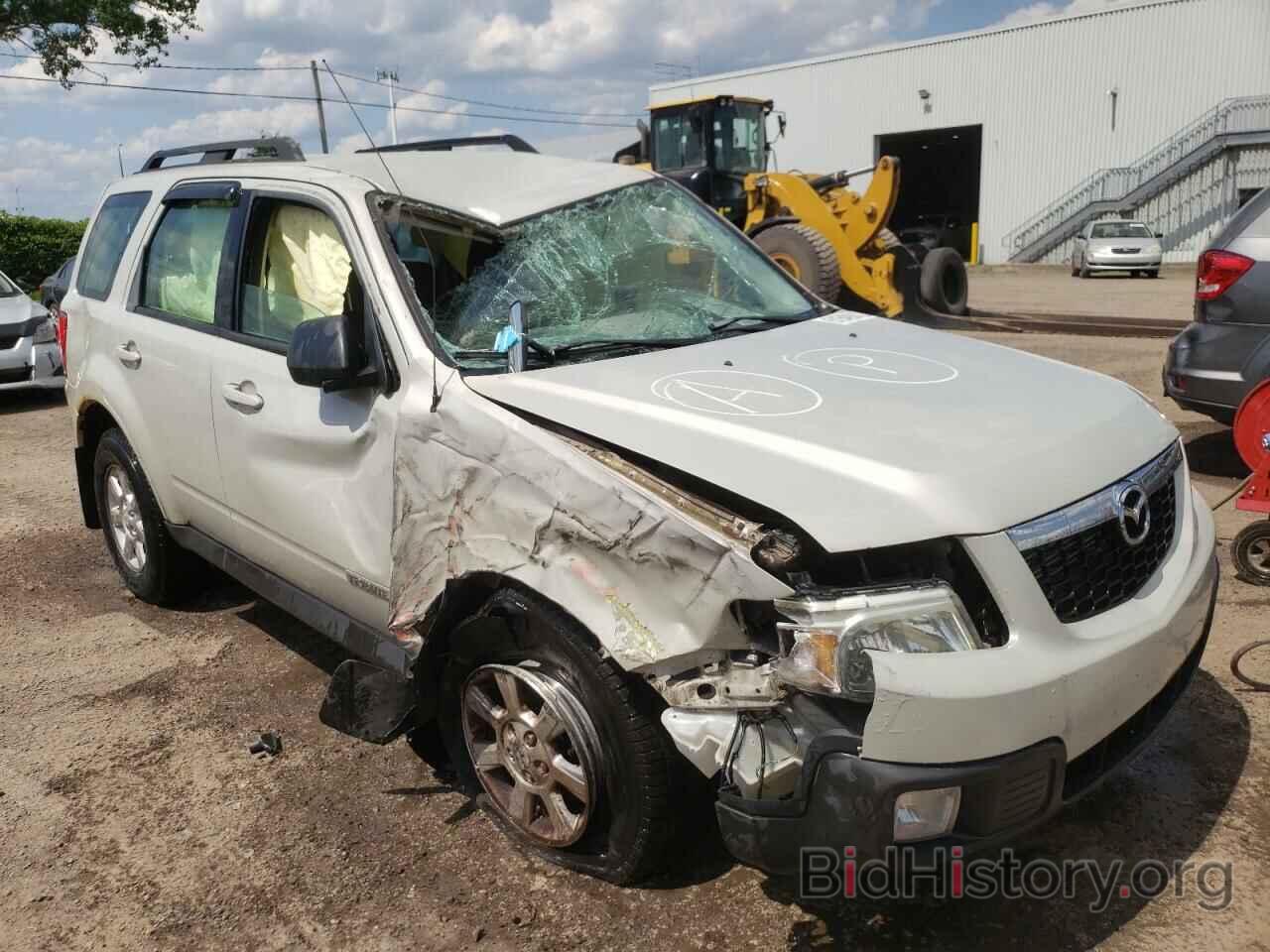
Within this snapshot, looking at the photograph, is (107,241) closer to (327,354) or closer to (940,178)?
(327,354)

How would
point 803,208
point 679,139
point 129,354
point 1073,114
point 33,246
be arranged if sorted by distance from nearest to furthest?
point 129,354 → point 803,208 → point 679,139 → point 33,246 → point 1073,114

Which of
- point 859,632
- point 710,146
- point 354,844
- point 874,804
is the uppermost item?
point 710,146

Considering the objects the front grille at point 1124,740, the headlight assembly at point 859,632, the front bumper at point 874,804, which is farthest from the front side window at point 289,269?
the front grille at point 1124,740

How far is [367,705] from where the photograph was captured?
3059 millimetres

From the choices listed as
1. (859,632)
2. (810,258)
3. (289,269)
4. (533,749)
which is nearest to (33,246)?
(810,258)

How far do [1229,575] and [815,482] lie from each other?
3.33 meters

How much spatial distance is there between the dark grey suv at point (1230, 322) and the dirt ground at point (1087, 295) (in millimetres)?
8558

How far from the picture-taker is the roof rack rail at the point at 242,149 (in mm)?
4113

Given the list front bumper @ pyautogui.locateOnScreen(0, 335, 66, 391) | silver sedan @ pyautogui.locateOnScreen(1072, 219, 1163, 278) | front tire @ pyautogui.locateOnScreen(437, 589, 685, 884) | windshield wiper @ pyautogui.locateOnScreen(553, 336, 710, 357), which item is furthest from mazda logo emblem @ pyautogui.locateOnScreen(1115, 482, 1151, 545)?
silver sedan @ pyautogui.locateOnScreen(1072, 219, 1163, 278)

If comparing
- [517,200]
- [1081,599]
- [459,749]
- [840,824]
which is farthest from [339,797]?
Answer: [1081,599]

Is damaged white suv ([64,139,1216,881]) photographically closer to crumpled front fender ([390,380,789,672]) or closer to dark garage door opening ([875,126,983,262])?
crumpled front fender ([390,380,789,672])

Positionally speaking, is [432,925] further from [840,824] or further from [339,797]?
[840,824]

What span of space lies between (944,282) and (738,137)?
3.47 meters

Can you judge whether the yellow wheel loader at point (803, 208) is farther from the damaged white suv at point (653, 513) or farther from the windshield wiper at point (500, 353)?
the windshield wiper at point (500, 353)
